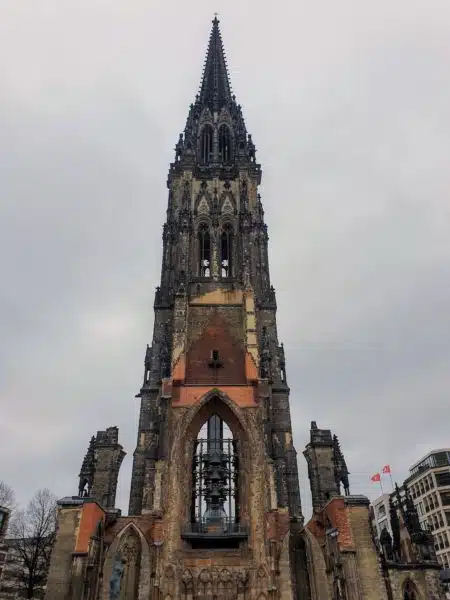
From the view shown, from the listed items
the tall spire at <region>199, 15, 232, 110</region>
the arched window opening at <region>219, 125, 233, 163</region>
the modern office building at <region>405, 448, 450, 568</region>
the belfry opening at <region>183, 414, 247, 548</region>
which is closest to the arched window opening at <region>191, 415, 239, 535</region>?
the belfry opening at <region>183, 414, 247, 548</region>

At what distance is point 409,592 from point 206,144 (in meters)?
32.4

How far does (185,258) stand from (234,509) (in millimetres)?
14943

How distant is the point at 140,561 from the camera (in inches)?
849

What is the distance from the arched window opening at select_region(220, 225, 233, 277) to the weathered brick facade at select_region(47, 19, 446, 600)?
3.8 inches

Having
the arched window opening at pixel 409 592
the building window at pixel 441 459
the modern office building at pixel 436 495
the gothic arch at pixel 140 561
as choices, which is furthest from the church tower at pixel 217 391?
the building window at pixel 441 459

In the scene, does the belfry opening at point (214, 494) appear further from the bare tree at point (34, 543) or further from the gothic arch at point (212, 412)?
the bare tree at point (34, 543)

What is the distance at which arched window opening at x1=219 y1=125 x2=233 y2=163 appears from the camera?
39062 millimetres

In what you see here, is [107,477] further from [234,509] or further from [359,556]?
[359,556]

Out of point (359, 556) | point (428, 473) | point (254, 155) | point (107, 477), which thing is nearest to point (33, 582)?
point (107, 477)

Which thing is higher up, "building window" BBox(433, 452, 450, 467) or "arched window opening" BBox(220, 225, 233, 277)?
"arched window opening" BBox(220, 225, 233, 277)

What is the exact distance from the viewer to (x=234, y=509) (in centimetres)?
2411

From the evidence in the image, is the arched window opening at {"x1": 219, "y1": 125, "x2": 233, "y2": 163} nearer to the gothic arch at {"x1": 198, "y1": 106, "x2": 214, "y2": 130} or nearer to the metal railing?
the gothic arch at {"x1": 198, "y1": 106, "x2": 214, "y2": 130}

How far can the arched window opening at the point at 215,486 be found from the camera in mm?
23016

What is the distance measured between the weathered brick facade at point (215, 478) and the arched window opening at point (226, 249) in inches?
3.8
